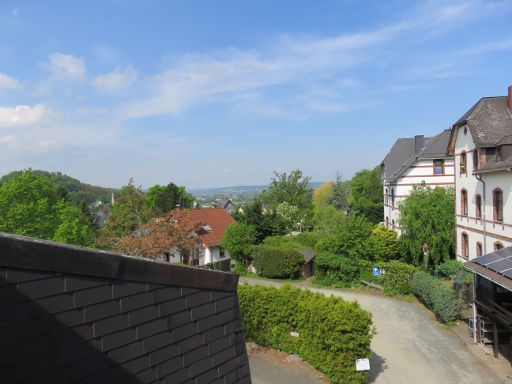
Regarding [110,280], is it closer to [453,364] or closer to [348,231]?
[453,364]

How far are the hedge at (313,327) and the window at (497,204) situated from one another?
9572mm

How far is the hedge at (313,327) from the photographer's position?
40.0 ft

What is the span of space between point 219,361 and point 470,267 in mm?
12155

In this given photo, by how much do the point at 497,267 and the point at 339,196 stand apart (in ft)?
192

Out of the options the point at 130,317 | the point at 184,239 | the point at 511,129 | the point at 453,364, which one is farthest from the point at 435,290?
the point at 130,317

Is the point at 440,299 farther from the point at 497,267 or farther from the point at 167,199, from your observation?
the point at 167,199

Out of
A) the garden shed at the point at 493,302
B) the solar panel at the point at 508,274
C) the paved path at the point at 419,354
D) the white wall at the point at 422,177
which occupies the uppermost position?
the white wall at the point at 422,177

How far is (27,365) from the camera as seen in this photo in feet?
8.46

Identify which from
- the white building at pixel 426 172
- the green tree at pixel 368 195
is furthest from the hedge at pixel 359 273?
the green tree at pixel 368 195

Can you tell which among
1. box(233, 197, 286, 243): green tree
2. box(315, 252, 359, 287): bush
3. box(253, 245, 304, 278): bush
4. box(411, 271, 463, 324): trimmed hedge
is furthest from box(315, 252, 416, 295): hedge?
box(233, 197, 286, 243): green tree

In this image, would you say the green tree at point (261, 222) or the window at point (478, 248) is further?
the green tree at point (261, 222)

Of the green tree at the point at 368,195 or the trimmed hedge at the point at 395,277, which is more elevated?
the green tree at the point at 368,195

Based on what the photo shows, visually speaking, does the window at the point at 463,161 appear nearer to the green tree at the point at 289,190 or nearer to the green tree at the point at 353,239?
the green tree at the point at 353,239

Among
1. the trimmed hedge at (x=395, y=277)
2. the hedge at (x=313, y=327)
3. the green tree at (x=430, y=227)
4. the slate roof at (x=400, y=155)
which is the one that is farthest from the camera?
the slate roof at (x=400, y=155)
